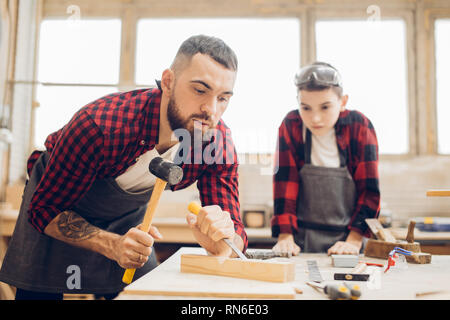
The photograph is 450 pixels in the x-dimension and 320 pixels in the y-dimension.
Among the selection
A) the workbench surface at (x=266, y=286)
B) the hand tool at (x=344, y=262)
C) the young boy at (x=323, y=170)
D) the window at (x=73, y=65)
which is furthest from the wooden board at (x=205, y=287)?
the window at (x=73, y=65)

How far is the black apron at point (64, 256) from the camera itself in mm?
1292

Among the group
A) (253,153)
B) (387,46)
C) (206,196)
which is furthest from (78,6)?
(206,196)

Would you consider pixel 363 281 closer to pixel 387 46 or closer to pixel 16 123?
pixel 387 46

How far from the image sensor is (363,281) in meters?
0.85

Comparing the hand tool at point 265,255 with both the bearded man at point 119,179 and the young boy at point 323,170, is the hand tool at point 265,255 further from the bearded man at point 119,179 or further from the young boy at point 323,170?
the young boy at point 323,170

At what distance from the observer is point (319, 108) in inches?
59.5

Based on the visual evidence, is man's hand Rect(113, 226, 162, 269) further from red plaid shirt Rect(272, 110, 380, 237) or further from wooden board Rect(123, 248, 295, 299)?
red plaid shirt Rect(272, 110, 380, 237)

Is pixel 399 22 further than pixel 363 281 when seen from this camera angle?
Yes

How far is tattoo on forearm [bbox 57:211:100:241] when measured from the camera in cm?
115

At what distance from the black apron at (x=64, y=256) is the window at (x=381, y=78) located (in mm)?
2388

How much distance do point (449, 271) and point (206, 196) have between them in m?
0.70

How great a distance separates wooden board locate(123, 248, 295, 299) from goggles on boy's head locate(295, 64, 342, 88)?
0.92 meters

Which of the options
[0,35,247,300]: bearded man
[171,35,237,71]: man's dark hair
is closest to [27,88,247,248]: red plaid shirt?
[0,35,247,300]: bearded man
